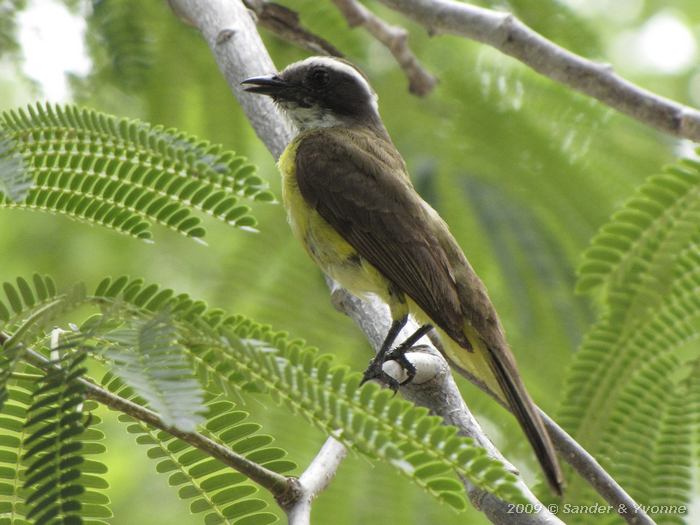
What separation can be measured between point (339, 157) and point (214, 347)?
6.90 ft

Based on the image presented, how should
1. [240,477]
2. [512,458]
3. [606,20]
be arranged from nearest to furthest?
[240,477]
[512,458]
[606,20]

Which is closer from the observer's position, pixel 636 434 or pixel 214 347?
pixel 214 347

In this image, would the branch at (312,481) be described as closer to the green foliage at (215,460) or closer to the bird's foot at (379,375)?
the green foliage at (215,460)

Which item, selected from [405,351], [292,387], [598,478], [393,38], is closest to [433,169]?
[393,38]

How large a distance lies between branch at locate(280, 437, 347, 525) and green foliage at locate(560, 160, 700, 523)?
3.61 ft

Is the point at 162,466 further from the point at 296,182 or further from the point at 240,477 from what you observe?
the point at 296,182

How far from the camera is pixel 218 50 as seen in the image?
3.43 m

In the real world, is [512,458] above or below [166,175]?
below

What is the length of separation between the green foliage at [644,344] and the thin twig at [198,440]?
1583 millimetres

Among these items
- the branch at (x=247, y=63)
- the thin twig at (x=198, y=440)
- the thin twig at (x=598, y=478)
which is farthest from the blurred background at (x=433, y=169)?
the thin twig at (x=198, y=440)

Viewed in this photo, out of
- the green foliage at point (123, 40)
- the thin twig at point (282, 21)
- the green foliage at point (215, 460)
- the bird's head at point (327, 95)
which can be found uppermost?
the thin twig at point (282, 21)

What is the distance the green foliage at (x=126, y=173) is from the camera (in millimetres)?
2607

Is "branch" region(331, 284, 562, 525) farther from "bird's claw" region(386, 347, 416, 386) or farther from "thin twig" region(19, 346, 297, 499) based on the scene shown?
"thin twig" region(19, 346, 297, 499)

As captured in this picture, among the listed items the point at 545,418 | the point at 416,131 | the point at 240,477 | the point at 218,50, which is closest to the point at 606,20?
the point at 416,131
